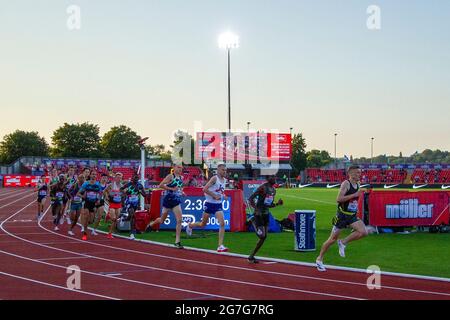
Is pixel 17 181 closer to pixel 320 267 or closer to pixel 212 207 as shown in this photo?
pixel 212 207

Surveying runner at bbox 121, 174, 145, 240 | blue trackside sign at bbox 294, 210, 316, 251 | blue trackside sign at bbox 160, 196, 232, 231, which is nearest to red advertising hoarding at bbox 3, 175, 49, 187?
blue trackside sign at bbox 160, 196, 232, 231

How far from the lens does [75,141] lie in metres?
121

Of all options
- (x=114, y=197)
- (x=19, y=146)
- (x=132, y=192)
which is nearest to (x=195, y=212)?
(x=132, y=192)

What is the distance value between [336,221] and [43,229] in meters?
12.0

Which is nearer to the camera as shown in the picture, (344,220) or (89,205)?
(344,220)

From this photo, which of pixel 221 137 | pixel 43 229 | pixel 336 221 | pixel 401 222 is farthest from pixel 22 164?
pixel 336 221

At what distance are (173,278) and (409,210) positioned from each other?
11244 millimetres

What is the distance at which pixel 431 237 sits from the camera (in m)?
17.5

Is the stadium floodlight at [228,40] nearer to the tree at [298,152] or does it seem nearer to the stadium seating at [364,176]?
the stadium seating at [364,176]

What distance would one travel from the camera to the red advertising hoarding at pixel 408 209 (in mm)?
18922

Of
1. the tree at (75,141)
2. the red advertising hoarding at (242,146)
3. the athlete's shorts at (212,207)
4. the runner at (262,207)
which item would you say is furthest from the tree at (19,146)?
the runner at (262,207)

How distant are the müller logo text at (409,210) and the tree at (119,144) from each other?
106m

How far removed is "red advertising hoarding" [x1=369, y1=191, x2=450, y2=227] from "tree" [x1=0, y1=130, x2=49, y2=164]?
368ft
